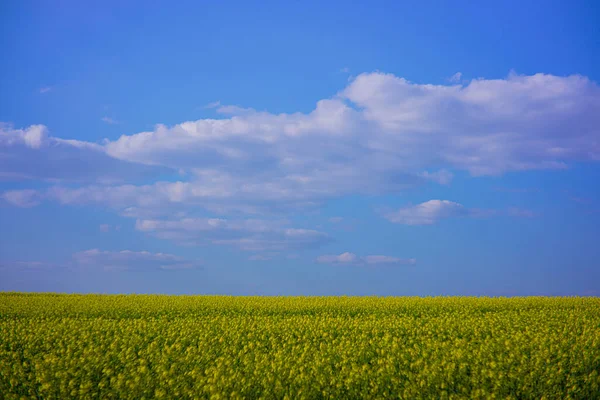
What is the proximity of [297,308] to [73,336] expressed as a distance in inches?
388

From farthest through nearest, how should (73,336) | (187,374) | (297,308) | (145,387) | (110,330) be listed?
(297,308) < (110,330) < (73,336) < (187,374) < (145,387)

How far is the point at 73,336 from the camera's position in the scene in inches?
516

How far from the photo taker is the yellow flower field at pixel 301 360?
8547 mm

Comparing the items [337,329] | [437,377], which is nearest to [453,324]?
[337,329]

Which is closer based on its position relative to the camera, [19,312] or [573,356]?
[573,356]

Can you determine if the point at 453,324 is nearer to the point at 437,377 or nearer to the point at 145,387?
the point at 437,377

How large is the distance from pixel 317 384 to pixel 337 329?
529 centimetres

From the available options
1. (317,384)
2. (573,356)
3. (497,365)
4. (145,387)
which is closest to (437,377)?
(497,365)

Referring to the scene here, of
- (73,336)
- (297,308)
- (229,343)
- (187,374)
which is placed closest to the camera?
(187,374)

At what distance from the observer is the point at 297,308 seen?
68.0 feet

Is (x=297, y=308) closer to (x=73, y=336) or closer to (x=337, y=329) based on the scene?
(x=337, y=329)

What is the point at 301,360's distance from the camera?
962cm

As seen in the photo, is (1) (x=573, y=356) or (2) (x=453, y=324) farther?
(2) (x=453, y=324)

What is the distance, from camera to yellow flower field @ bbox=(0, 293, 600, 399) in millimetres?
8547
